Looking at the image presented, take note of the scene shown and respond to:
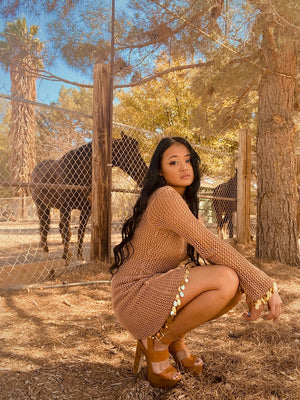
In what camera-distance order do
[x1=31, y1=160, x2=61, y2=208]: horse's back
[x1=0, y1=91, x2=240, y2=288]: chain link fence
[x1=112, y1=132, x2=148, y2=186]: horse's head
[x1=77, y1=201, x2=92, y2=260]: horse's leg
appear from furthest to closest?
[x1=112, y1=132, x2=148, y2=186]: horse's head, [x1=31, y1=160, x2=61, y2=208]: horse's back, [x1=77, y1=201, x2=92, y2=260]: horse's leg, [x1=0, y1=91, x2=240, y2=288]: chain link fence

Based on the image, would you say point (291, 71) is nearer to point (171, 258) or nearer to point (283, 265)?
point (283, 265)

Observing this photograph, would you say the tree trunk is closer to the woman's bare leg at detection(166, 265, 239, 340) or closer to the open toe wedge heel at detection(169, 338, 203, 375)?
the open toe wedge heel at detection(169, 338, 203, 375)

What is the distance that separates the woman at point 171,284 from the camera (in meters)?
1.55

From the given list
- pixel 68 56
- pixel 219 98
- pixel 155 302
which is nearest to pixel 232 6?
pixel 219 98

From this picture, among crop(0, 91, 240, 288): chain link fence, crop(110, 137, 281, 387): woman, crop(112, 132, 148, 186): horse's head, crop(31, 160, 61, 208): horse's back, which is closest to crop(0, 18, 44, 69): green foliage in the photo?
crop(0, 91, 240, 288): chain link fence

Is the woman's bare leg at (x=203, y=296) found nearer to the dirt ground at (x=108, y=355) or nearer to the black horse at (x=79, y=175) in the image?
the dirt ground at (x=108, y=355)

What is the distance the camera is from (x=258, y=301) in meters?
1.54

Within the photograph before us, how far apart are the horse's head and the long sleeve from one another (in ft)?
11.4

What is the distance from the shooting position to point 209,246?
1.59 metres

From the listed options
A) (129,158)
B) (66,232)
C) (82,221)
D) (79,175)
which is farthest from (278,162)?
(66,232)

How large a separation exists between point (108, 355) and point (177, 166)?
3.89ft

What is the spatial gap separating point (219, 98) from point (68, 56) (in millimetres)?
2662

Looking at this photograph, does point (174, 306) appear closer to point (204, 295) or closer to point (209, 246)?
point (204, 295)

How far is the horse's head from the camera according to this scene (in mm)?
5098
